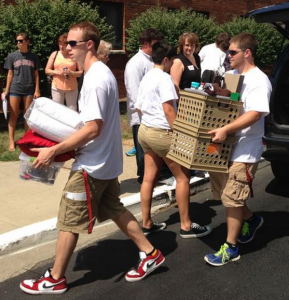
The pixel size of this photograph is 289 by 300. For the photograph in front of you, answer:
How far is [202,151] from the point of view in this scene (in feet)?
12.5

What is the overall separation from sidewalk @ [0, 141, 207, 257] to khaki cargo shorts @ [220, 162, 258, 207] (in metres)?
1.59

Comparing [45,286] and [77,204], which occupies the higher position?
[77,204]

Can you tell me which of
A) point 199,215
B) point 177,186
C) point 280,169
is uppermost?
point 177,186

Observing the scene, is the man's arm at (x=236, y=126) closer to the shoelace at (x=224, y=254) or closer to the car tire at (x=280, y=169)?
the shoelace at (x=224, y=254)

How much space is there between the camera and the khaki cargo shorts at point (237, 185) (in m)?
3.91

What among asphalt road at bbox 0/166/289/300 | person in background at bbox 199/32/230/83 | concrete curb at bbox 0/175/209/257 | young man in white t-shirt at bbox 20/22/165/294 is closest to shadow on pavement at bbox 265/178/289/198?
asphalt road at bbox 0/166/289/300

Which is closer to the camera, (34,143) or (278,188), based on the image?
(34,143)

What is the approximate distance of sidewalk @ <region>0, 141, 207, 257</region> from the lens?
14.4 feet

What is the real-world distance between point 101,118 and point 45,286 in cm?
128

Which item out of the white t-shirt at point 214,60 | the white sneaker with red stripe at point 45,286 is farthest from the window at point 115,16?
the white sneaker with red stripe at point 45,286

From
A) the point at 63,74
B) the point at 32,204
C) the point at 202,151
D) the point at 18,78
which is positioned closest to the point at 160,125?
the point at 202,151

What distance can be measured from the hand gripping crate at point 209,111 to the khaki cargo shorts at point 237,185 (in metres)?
0.39

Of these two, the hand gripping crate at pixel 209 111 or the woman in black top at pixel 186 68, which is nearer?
the hand gripping crate at pixel 209 111

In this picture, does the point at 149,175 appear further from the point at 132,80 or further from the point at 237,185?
the point at 132,80
